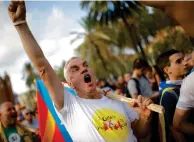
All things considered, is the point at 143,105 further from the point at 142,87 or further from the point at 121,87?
the point at 121,87

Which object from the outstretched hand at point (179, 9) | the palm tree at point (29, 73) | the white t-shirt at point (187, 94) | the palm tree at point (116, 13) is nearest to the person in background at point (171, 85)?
the white t-shirt at point (187, 94)

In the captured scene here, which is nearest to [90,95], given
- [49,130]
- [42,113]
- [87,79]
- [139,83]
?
[87,79]

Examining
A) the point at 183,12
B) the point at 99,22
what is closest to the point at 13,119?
the point at 183,12

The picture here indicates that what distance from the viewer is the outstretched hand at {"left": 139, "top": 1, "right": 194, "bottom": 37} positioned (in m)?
1.77

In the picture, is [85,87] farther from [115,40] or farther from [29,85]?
[29,85]

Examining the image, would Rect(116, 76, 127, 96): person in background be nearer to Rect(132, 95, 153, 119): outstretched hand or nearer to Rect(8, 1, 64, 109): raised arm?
Rect(132, 95, 153, 119): outstretched hand

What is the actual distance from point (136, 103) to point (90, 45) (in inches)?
1448

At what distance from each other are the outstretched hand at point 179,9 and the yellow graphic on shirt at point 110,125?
102 centimetres

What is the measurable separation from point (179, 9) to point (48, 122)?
1921 millimetres

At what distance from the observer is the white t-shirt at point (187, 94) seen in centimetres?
268

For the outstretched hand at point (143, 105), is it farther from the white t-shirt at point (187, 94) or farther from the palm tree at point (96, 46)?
the palm tree at point (96, 46)

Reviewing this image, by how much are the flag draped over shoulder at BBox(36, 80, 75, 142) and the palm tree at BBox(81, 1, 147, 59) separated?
50.2 ft

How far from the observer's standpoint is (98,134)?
253 centimetres

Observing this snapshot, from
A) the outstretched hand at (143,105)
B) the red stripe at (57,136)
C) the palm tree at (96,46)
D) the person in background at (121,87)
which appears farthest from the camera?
the palm tree at (96,46)
